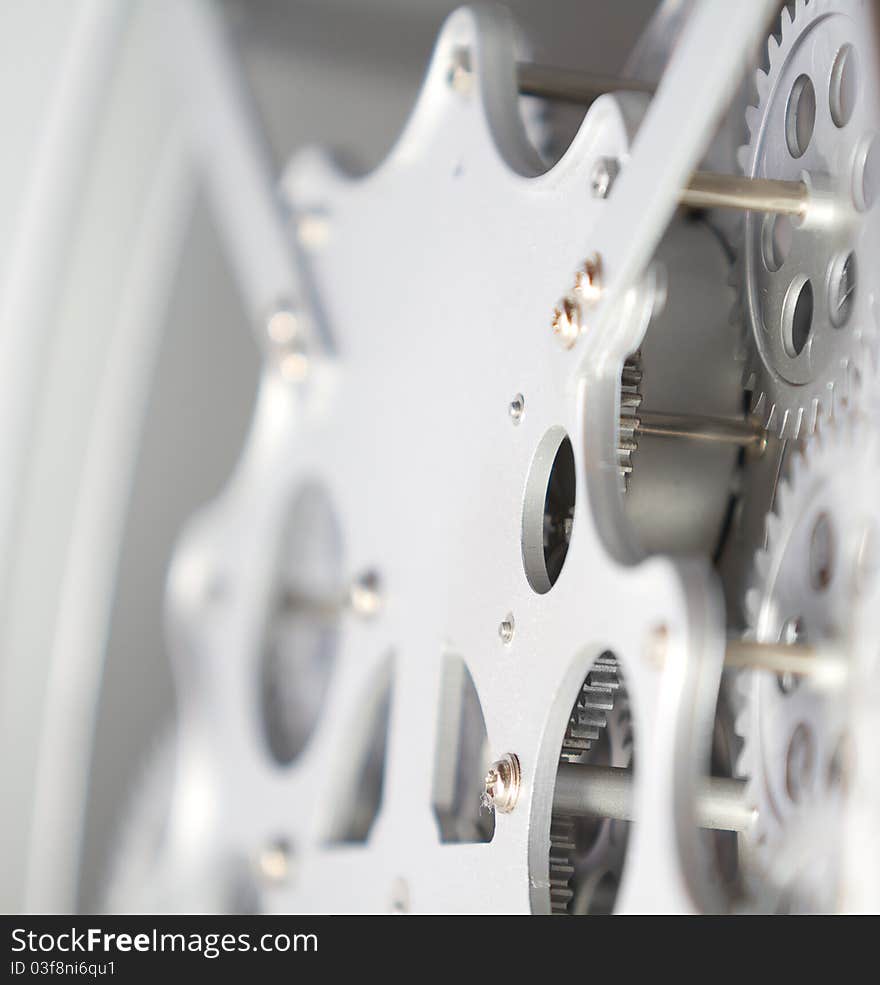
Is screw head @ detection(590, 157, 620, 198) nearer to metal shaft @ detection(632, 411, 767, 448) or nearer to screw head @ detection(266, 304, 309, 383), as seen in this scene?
metal shaft @ detection(632, 411, 767, 448)

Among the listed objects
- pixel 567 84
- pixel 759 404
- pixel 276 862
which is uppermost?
pixel 567 84

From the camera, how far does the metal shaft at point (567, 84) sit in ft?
1.35

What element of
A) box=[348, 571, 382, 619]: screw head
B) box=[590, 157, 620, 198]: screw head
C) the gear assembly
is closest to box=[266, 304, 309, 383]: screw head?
the gear assembly

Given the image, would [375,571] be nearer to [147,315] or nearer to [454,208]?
[454,208]

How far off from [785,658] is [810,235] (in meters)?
0.10

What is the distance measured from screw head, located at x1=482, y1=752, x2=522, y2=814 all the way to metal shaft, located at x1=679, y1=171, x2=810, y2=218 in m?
0.14

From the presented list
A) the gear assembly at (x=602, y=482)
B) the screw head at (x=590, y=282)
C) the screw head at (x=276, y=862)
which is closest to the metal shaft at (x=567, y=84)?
the gear assembly at (x=602, y=482)

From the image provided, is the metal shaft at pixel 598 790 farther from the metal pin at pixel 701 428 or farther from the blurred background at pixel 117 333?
the blurred background at pixel 117 333

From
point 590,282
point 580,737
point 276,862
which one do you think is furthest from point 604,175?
point 276,862

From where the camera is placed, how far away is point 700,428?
35cm

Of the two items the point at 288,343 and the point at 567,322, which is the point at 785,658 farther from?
the point at 288,343

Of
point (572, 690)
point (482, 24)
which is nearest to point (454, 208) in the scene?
point (482, 24)

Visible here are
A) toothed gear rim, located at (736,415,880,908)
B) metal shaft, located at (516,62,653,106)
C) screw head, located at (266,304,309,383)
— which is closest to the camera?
toothed gear rim, located at (736,415,880,908)

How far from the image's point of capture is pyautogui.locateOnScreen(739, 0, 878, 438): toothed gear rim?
0.31 meters
